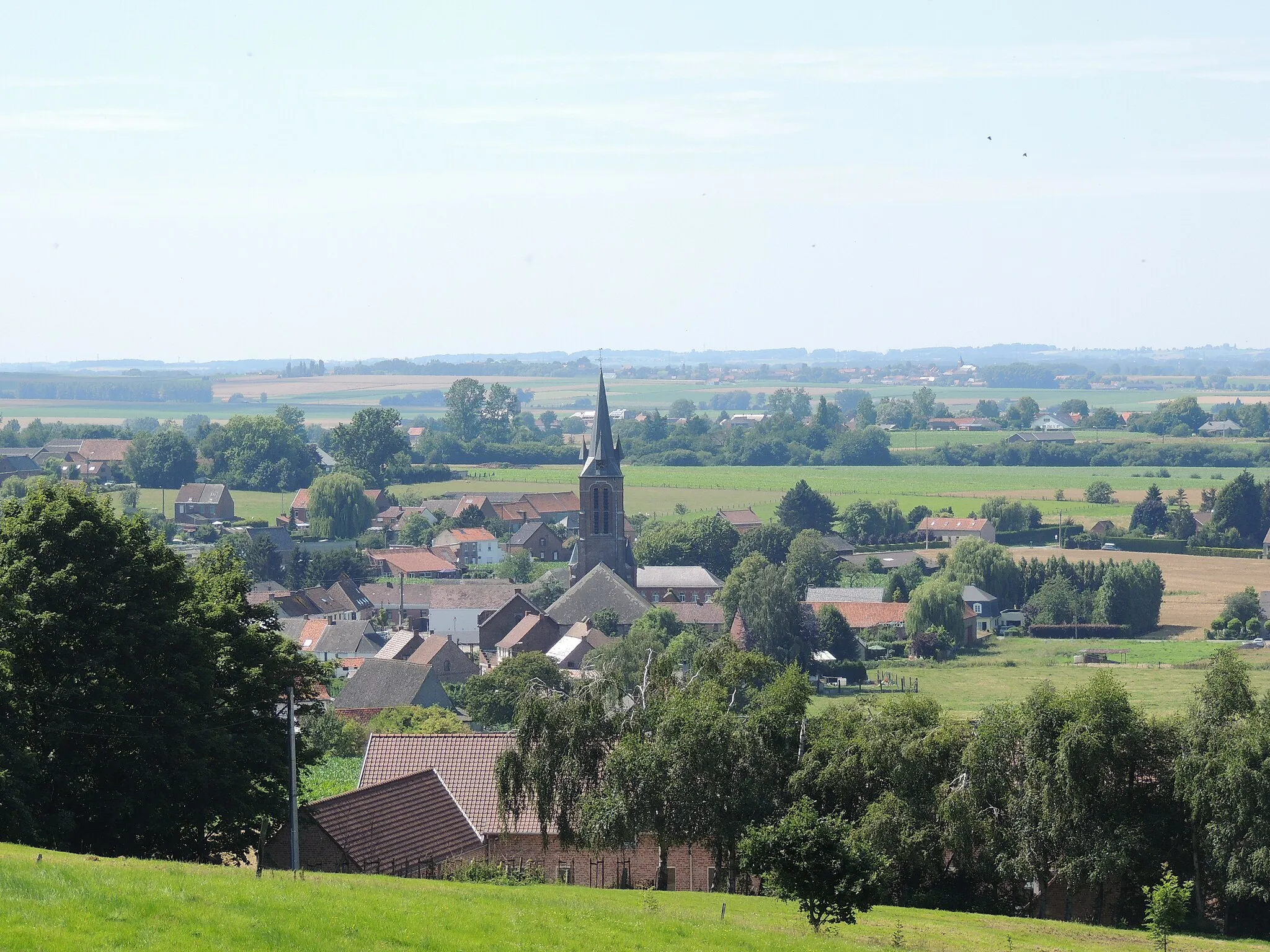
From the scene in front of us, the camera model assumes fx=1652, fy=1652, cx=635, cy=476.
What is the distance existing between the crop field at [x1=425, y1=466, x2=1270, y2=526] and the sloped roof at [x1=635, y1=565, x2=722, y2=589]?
30.4m

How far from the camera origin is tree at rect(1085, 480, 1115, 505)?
130m

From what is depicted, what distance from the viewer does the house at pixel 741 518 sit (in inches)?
4560

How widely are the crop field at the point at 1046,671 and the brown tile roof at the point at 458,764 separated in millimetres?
25213

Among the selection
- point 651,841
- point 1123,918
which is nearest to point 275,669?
point 651,841

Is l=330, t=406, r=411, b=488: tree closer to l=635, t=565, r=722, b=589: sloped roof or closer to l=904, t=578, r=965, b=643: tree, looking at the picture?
l=635, t=565, r=722, b=589: sloped roof

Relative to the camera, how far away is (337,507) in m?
120

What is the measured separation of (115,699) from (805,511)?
92.6 metres

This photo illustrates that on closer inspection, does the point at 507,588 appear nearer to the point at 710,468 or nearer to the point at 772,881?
the point at 772,881

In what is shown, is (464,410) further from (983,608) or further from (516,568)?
(983,608)

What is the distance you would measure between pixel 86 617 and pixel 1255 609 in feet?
219

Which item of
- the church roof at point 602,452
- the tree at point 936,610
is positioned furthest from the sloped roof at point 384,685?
the tree at point 936,610

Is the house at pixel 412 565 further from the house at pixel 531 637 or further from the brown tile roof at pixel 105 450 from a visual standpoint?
the brown tile roof at pixel 105 450

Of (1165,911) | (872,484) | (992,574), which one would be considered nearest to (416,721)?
(1165,911)

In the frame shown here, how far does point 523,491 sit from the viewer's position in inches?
5704
